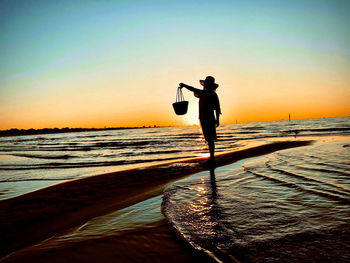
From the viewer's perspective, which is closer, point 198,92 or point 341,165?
point 341,165

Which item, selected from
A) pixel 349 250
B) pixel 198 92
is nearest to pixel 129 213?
pixel 349 250

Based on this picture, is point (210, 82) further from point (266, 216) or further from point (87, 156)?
point (87, 156)

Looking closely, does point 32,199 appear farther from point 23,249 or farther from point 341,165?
point 341,165

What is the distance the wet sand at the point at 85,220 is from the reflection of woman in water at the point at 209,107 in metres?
1.68

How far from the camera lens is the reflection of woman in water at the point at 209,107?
6.89 m

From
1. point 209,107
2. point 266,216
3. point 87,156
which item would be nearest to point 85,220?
point 266,216

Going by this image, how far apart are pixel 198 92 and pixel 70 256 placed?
582cm

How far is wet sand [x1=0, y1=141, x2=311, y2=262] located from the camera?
212 centimetres

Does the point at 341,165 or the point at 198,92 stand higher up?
the point at 198,92

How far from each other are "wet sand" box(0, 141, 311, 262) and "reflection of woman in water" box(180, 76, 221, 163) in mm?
1677

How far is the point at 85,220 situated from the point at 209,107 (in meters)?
5.03

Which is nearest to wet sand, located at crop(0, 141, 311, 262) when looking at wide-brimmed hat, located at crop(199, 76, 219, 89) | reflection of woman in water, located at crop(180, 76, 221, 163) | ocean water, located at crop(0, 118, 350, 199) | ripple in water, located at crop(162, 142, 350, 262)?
ripple in water, located at crop(162, 142, 350, 262)

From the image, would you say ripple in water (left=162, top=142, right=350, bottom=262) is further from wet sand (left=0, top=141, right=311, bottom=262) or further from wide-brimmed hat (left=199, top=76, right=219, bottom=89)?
wide-brimmed hat (left=199, top=76, right=219, bottom=89)

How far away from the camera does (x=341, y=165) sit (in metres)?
5.89
